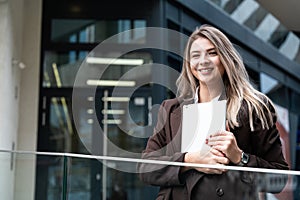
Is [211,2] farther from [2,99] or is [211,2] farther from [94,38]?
[2,99]

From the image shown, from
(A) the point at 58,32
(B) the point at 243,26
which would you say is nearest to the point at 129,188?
(A) the point at 58,32

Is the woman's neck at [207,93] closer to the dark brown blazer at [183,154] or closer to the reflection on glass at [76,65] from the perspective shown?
the dark brown blazer at [183,154]

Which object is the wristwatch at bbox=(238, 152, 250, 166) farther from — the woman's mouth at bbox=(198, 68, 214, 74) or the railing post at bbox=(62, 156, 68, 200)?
the railing post at bbox=(62, 156, 68, 200)

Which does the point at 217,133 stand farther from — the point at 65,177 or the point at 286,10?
the point at 286,10

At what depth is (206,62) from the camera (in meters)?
1.28

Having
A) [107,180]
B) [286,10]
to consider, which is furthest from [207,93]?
[286,10]

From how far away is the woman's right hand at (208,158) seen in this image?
1.20 m

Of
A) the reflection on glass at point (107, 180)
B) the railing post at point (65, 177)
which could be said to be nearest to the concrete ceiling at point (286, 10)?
the reflection on glass at point (107, 180)

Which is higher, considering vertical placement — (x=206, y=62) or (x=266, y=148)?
(x=206, y=62)

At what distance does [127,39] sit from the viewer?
579 centimetres

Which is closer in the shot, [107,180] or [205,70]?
[205,70]

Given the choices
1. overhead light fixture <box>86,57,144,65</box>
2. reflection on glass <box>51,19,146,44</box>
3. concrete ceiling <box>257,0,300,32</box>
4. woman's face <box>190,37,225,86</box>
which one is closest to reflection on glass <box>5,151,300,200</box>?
woman's face <box>190,37,225,86</box>

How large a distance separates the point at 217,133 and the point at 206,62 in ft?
0.72

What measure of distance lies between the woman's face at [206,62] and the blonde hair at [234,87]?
0.05ft
